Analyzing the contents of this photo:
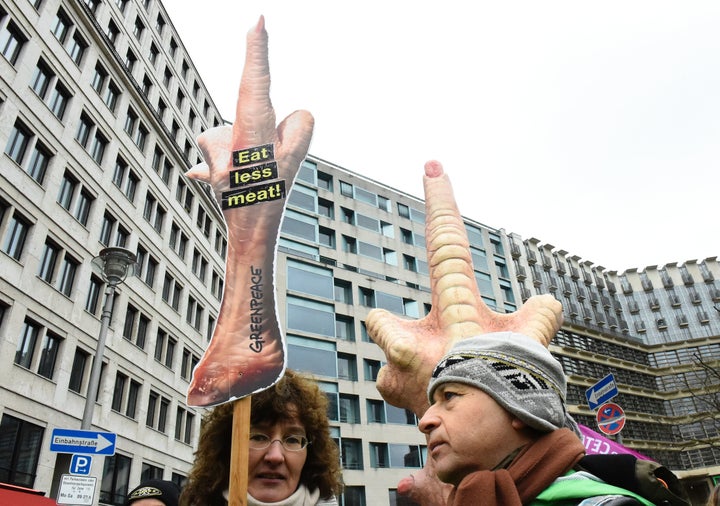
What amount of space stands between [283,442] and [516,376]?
4.74 ft

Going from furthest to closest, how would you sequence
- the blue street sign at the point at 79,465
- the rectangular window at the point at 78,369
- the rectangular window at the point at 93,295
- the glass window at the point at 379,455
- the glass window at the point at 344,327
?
the glass window at the point at 344,327
the glass window at the point at 379,455
the rectangular window at the point at 93,295
the rectangular window at the point at 78,369
the blue street sign at the point at 79,465

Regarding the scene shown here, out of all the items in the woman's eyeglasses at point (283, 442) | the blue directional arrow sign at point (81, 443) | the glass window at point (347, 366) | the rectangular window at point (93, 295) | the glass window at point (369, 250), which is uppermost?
the glass window at point (369, 250)

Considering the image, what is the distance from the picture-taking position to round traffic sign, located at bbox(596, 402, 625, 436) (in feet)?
24.9

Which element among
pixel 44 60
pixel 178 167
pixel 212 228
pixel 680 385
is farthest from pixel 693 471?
pixel 44 60

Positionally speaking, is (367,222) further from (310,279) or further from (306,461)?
(306,461)

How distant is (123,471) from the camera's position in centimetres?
1889

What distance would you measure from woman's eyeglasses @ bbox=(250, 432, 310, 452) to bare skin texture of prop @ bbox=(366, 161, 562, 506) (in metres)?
2.56

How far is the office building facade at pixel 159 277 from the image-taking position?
52.2 feet

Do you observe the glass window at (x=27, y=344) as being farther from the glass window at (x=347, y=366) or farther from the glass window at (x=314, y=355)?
the glass window at (x=347, y=366)

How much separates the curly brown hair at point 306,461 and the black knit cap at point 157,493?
532 millimetres

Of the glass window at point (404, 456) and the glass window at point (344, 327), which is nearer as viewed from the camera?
the glass window at point (404, 456)

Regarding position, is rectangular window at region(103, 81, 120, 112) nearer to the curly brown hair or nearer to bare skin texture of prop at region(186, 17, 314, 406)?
bare skin texture of prop at region(186, 17, 314, 406)

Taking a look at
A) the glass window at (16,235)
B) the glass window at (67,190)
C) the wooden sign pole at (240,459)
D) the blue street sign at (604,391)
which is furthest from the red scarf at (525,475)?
the glass window at (67,190)

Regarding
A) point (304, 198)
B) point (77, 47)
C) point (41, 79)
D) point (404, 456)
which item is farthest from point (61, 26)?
point (404, 456)
